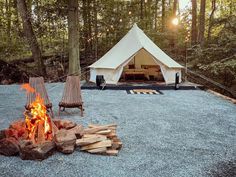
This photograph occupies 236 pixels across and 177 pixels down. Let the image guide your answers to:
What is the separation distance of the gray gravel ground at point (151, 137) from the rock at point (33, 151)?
0.25ft

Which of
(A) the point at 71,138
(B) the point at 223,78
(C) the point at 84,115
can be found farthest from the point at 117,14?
(A) the point at 71,138

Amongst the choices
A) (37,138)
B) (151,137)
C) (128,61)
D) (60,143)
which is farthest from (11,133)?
(128,61)

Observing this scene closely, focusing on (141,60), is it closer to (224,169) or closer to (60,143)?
(60,143)

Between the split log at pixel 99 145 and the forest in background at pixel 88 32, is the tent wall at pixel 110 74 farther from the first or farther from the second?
the split log at pixel 99 145

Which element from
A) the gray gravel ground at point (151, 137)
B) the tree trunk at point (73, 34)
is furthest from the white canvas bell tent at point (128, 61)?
the gray gravel ground at point (151, 137)

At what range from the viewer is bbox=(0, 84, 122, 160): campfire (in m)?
3.61

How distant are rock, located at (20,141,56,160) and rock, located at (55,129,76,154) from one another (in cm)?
18

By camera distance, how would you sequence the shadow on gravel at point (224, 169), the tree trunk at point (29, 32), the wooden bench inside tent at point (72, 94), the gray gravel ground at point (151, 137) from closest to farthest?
the shadow on gravel at point (224, 169) → the gray gravel ground at point (151, 137) → the wooden bench inside tent at point (72, 94) → the tree trunk at point (29, 32)

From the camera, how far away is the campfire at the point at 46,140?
142 inches

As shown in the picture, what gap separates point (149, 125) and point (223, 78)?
6.23 m

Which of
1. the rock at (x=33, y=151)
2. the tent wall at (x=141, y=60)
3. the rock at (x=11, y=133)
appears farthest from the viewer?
the tent wall at (x=141, y=60)

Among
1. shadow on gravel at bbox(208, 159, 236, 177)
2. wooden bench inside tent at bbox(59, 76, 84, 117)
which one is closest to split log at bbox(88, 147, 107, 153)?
shadow on gravel at bbox(208, 159, 236, 177)

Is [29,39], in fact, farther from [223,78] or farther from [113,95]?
[223,78]

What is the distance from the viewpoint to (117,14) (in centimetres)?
1562
